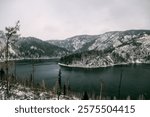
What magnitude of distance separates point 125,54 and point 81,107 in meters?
195

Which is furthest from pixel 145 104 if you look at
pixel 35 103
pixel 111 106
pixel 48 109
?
pixel 35 103

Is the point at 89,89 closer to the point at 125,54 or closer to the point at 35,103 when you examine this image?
the point at 35,103

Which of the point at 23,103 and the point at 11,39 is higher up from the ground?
the point at 11,39

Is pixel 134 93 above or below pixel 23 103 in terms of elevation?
below

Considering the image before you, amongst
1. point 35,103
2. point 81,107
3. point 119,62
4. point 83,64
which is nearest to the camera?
point 81,107

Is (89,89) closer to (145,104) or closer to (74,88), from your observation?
(74,88)

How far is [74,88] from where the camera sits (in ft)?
222

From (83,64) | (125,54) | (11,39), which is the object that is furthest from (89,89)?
(125,54)

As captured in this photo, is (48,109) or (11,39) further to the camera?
(11,39)

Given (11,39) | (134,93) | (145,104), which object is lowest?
(134,93)

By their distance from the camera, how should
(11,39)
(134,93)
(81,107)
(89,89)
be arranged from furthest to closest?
(89,89) < (134,93) < (11,39) < (81,107)

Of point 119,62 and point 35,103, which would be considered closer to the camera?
point 35,103

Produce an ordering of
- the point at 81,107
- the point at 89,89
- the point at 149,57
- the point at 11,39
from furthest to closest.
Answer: the point at 149,57
the point at 89,89
the point at 11,39
the point at 81,107

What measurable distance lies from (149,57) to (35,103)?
193964 mm
